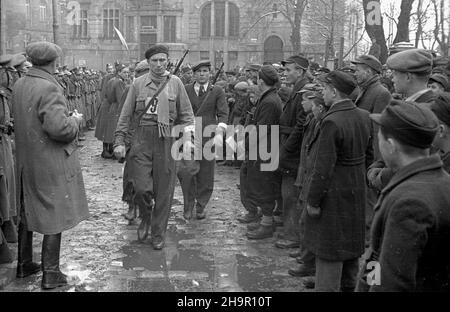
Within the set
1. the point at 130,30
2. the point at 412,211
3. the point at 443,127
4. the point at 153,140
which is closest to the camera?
the point at 412,211

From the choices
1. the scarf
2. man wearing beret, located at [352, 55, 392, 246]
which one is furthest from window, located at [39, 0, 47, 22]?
man wearing beret, located at [352, 55, 392, 246]

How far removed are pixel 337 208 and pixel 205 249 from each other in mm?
2441

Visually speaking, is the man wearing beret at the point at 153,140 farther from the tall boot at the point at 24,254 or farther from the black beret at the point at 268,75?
the tall boot at the point at 24,254

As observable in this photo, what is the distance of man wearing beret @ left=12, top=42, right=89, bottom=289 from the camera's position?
15.9ft

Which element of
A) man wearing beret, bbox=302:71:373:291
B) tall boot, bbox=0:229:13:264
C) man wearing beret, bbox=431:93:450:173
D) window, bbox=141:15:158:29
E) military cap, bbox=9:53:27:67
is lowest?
tall boot, bbox=0:229:13:264

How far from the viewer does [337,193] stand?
4.41 meters

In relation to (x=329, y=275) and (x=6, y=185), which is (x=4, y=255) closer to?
(x=6, y=185)

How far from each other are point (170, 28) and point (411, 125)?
40.7 metres

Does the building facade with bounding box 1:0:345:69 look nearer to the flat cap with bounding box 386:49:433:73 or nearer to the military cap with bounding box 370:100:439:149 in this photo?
the flat cap with bounding box 386:49:433:73

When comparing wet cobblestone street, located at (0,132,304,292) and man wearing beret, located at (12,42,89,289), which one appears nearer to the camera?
man wearing beret, located at (12,42,89,289)

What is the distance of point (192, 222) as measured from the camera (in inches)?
304

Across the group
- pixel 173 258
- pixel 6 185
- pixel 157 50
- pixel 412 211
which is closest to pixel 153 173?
pixel 173 258

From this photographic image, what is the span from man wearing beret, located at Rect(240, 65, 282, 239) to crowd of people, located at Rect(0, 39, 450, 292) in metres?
0.02

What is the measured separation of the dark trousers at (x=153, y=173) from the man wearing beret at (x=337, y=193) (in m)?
2.32
